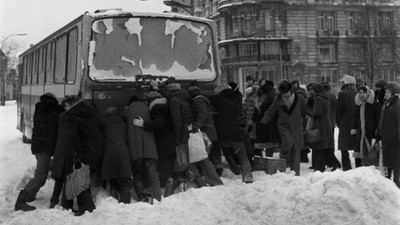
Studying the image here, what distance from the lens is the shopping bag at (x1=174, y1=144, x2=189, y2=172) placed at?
7723 millimetres

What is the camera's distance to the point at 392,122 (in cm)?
823

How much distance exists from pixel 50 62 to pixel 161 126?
479 centimetres

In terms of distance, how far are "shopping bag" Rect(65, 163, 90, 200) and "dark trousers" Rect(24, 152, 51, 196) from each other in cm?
70

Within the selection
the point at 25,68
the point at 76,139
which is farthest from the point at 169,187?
the point at 25,68

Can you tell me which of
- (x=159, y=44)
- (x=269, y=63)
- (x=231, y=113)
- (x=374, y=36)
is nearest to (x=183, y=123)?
(x=231, y=113)

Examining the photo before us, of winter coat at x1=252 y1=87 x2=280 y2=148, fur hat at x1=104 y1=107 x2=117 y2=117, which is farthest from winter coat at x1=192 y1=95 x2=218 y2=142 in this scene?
winter coat at x1=252 y1=87 x2=280 y2=148

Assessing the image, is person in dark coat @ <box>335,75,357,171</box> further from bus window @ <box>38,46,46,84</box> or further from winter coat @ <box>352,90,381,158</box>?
bus window @ <box>38,46,46,84</box>

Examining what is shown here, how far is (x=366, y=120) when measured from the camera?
9.10 m

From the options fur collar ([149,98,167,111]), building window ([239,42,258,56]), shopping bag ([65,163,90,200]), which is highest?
building window ([239,42,258,56])

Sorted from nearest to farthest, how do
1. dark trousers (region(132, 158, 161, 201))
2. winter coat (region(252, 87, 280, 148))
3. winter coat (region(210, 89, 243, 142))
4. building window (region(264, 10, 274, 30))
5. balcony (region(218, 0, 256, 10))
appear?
dark trousers (region(132, 158, 161, 201))
winter coat (region(210, 89, 243, 142))
winter coat (region(252, 87, 280, 148))
balcony (region(218, 0, 256, 10))
building window (region(264, 10, 274, 30))

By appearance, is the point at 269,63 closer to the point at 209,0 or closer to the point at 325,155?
the point at 209,0

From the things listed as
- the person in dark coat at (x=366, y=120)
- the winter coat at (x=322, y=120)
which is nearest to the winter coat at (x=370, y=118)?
the person in dark coat at (x=366, y=120)

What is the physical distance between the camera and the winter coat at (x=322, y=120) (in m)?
10.0

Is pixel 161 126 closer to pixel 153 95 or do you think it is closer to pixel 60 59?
pixel 153 95
